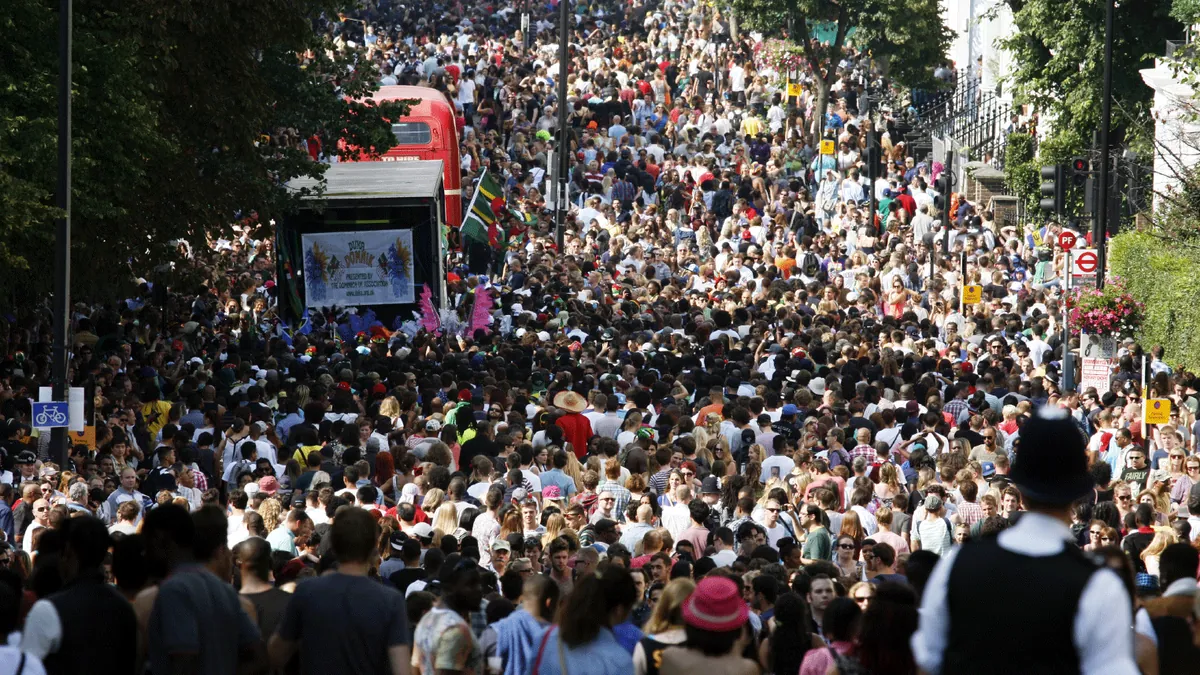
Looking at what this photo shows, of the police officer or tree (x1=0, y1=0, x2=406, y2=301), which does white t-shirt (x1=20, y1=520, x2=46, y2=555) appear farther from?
the police officer

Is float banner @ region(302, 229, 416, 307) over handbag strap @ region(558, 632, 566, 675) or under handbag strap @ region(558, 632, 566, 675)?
over

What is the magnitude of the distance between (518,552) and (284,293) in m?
17.5

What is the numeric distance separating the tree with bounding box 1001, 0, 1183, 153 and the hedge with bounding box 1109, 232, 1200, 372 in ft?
31.0

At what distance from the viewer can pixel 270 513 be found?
13.1 m

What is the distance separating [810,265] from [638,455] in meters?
17.9

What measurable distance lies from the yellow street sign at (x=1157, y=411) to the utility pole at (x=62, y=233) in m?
10.0

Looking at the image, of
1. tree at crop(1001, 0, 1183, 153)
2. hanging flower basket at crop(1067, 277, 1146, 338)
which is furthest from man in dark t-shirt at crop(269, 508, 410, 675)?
tree at crop(1001, 0, 1183, 153)

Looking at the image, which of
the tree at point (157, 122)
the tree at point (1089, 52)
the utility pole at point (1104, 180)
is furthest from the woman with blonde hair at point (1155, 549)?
the tree at point (1089, 52)

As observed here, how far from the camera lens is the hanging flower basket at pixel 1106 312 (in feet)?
80.3

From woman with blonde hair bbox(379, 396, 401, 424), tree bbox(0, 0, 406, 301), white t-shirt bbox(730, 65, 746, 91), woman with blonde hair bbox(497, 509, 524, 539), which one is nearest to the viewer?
woman with blonde hair bbox(497, 509, 524, 539)

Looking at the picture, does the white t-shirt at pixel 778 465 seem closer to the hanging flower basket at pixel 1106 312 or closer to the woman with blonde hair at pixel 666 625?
the woman with blonde hair at pixel 666 625

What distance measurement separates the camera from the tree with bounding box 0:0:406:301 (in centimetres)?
1964

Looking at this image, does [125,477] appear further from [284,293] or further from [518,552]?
[284,293]

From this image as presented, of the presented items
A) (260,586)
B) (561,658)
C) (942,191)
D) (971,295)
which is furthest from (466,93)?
(561,658)
